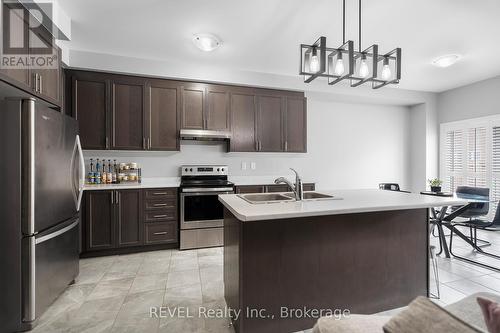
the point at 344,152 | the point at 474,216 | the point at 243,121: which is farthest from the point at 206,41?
the point at 474,216

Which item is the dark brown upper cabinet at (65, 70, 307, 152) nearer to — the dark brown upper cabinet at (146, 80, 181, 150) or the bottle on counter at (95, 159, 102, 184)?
the dark brown upper cabinet at (146, 80, 181, 150)

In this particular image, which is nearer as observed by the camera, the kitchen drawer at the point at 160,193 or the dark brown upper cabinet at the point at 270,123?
the kitchen drawer at the point at 160,193

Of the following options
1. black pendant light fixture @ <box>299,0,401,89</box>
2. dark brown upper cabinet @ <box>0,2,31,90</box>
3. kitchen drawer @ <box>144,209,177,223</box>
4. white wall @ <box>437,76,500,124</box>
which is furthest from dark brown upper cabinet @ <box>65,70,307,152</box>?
white wall @ <box>437,76,500,124</box>

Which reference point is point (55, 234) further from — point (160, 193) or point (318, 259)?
point (318, 259)

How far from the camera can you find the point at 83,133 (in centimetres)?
324

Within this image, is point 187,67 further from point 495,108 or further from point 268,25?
point 495,108

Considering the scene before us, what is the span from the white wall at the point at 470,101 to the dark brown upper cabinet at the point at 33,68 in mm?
6397

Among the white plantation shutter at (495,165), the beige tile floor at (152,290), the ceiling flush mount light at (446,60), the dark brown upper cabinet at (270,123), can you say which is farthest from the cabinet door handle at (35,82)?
the white plantation shutter at (495,165)

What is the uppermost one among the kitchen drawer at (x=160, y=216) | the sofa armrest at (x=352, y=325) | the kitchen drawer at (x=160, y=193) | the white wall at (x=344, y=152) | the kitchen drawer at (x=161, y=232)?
the white wall at (x=344, y=152)

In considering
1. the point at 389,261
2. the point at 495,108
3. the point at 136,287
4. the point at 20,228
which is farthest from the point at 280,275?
the point at 495,108

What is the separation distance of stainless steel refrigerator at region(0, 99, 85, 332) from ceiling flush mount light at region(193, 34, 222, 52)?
1728mm

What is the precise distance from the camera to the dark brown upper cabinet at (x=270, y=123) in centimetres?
397

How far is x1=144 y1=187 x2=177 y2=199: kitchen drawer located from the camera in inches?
128

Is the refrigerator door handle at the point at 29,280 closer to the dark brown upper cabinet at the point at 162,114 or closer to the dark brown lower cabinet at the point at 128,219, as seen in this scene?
the dark brown lower cabinet at the point at 128,219
